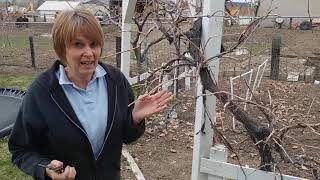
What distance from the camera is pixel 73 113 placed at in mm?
1952

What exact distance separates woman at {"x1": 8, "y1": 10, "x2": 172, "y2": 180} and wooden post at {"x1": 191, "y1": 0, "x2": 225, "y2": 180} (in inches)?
28.3

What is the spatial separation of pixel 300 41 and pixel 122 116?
13578 millimetres

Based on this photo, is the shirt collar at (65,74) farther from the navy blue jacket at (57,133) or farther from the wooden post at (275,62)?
the wooden post at (275,62)

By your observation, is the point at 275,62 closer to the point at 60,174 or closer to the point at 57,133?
the point at 57,133

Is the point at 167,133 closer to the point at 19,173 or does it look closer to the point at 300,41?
the point at 19,173

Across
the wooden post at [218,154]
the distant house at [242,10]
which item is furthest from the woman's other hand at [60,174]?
the distant house at [242,10]

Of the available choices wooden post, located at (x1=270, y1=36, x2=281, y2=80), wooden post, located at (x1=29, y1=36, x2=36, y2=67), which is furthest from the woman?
wooden post, located at (x1=29, y1=36, x2=36, y2=67)

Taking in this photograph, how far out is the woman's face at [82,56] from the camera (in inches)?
75.2

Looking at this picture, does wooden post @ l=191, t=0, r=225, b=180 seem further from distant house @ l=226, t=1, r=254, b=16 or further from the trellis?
distant house @ l=226, t=1, r=254, b=16

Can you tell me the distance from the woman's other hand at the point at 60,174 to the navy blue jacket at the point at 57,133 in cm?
8

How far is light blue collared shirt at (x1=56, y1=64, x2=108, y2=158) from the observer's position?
1987 millimetres

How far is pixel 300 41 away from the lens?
1457 cm

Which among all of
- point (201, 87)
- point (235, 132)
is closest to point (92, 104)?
point (201, 87)

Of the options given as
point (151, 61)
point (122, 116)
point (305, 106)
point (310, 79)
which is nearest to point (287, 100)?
point (305, 106)
